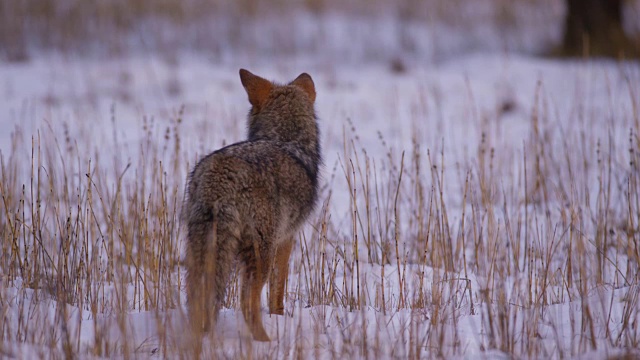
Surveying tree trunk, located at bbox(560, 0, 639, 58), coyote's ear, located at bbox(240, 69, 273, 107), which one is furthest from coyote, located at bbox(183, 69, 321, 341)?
tree trunk, located at bbox(560, 0, 639, 58)

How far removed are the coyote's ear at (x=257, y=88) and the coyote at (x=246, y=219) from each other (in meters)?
0.56

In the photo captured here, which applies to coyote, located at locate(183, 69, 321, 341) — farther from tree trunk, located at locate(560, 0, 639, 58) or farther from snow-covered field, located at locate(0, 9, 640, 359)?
tree trunk, located at locate(560, 0, 639, 58)

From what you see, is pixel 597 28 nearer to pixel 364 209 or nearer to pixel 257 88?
pixel 364 209

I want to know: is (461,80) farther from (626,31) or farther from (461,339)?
(461,339)

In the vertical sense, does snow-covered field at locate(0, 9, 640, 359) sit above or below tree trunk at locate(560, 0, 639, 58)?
below

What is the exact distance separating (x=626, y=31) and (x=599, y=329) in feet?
36.9

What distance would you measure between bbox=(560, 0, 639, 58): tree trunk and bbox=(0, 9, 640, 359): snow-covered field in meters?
0.65

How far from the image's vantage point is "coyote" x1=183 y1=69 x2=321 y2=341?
3795mm

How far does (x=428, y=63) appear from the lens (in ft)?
45.8

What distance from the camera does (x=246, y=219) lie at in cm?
397

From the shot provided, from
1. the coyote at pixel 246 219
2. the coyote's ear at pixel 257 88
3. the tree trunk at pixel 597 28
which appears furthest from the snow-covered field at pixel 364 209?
the coyote's ear at pixel 257 88

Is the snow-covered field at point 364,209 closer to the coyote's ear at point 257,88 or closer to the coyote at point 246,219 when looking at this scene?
the coyote at point 246,219

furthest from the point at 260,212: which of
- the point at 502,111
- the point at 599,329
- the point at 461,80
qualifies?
the point at 461,80

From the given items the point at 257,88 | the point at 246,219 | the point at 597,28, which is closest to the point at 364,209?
the point at 257,88
